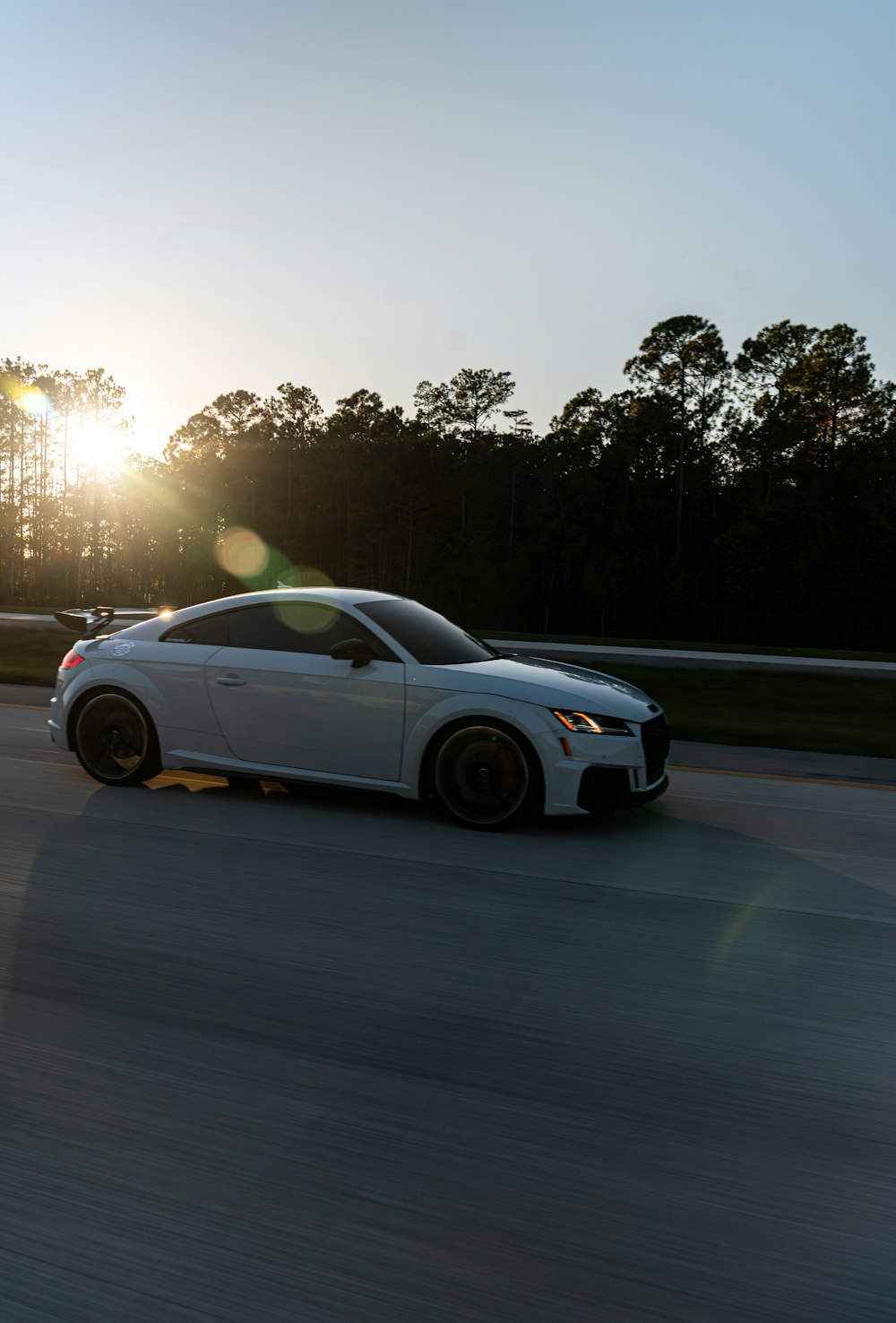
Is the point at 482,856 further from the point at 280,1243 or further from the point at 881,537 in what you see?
the point at 881,537

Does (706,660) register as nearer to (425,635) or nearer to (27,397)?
(425,635)

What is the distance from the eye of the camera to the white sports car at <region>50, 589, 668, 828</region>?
6980 mm

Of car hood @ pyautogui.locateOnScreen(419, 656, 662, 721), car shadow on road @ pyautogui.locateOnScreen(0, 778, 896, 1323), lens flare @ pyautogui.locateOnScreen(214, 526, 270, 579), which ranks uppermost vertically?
lens flare @ pyautogui.locateOnScreen(214, 526, 270, 579)

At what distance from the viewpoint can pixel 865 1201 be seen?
2984 millimetres

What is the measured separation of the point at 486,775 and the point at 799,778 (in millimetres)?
3663

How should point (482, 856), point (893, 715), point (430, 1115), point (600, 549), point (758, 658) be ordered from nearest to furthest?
point (430, 1115) → point (482, 856) → point (893, 715) → point (758, 658) → point (600, 549)

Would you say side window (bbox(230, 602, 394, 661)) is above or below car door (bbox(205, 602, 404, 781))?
above

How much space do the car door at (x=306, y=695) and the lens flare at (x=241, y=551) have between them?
87.4m

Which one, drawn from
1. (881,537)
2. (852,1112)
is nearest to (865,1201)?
(852,1112)

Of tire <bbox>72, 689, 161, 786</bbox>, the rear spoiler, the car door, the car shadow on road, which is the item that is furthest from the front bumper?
the rear spoiler

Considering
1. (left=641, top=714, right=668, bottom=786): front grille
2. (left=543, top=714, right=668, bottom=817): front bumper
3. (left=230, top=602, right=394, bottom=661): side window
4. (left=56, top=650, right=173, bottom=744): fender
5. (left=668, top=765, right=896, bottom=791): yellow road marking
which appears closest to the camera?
(left=543, top=714, right=668, bottom=817): front bumper

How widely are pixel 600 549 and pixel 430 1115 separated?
76.9 meters

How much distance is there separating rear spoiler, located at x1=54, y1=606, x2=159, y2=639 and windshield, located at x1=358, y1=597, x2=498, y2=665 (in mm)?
1854

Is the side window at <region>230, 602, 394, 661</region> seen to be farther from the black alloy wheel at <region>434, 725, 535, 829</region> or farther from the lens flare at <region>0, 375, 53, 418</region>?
the lens flare at <region>0, 375, 53, 418</region>
